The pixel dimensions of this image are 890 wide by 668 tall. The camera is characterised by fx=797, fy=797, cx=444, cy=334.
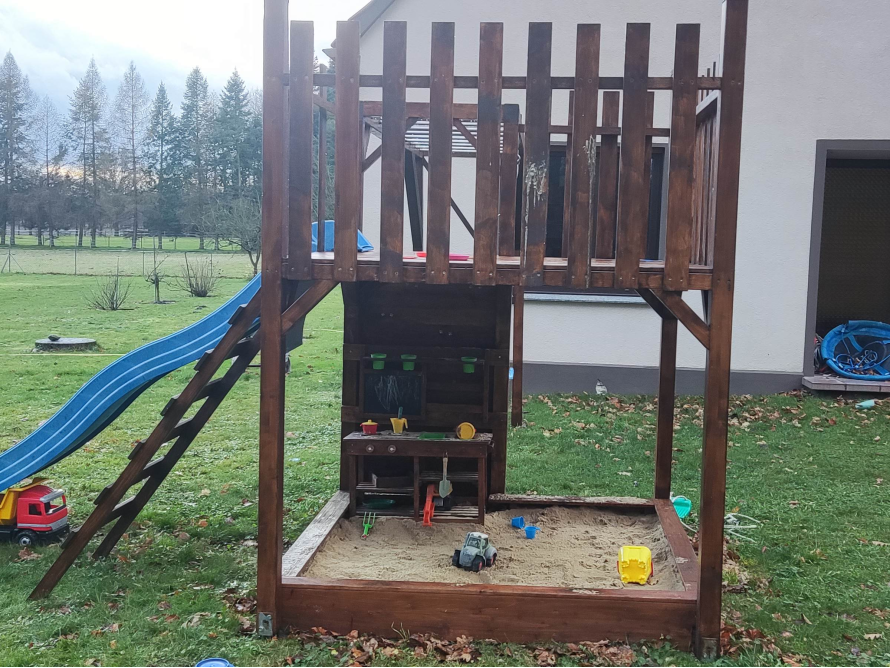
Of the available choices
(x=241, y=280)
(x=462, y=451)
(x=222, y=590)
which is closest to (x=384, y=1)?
(x=462, y=451)

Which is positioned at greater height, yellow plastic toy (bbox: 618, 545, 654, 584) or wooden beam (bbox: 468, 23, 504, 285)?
wooden beam (bbox: 468, 23, 504, 285)

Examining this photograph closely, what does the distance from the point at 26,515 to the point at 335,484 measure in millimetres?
2440

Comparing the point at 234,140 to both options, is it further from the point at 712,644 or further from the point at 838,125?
the point at 712,644

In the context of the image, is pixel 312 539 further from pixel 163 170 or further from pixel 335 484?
pixel 163 170

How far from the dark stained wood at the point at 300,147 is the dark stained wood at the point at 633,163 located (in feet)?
4.89

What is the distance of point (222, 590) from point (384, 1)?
329 inches

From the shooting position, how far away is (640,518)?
563cm

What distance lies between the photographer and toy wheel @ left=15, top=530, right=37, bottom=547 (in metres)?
5.15

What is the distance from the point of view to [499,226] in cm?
408

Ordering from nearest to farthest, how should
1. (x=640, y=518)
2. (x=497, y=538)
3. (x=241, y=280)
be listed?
(x=497, y=538), (x=640, y=518), (x=241, y=280)

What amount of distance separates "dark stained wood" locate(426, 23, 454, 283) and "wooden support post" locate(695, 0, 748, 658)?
1279 mm

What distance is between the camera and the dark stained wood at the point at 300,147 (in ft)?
12.5

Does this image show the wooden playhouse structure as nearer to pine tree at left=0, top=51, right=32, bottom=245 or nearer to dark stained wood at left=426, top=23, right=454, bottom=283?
dark stained wood at left=426, top=23, right=454, bottom=283

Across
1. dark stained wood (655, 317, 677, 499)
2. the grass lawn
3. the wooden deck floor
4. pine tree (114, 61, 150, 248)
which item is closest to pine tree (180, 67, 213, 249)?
pine tree (114, 61, 150, 248)
